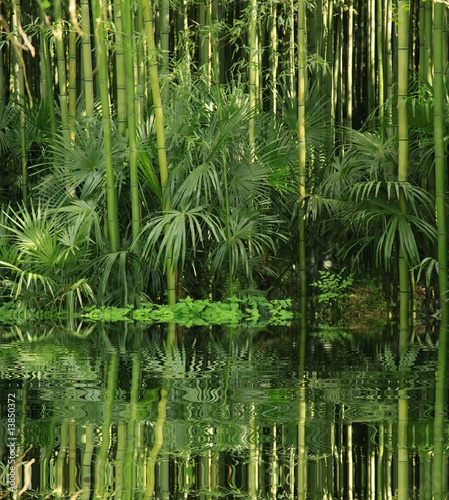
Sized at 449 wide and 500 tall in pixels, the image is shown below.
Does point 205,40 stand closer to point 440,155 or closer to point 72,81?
point 72,81

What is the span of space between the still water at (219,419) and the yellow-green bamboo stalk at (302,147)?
2.45m

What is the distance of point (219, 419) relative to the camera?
15.6 ft

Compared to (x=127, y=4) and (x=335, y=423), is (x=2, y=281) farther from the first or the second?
(x=335, y=423)

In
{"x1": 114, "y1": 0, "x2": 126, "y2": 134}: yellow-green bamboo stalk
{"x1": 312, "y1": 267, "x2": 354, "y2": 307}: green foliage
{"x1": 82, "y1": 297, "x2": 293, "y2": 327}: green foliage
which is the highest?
{"x1": 114, "y1": 0, "x2": 126, "y2": 134}: yellow-green bamboo stalk

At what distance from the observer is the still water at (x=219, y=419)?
350 cm

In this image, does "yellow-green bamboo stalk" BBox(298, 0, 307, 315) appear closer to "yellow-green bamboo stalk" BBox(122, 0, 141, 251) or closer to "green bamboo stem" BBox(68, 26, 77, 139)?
"yellow-green bamboo stalk" BBox(122, 0, 141, 251)

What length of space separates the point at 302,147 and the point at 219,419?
6.15 meters

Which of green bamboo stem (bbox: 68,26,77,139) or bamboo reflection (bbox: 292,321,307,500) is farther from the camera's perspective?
green bamboo stem (bbox: 68,26,77,139)

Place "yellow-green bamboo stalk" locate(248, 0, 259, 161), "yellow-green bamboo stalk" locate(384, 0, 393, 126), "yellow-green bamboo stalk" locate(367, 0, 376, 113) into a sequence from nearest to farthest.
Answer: "yellow-green bamboo stalk" locate(248, 0, 259, 161) → "yellow-green bamboo stalk" locate(384, 0, 393, 126) → "yellow-green bamboo stalk" locate(367, 0, 376, 113)

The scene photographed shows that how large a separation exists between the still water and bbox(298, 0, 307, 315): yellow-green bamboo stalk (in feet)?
8.04

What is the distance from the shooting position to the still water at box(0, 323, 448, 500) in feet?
11.5

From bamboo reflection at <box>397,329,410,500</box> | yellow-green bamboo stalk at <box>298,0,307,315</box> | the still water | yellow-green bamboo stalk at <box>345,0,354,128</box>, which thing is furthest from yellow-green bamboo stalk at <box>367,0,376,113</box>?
bamboo reflection at <box>397,329,410,500</box>

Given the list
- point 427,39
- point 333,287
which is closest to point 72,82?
point 333,287

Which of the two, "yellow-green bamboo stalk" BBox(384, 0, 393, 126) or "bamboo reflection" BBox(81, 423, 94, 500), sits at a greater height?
"yellow-green bamboo stalk" BBox(384, 0, 393, 126)
